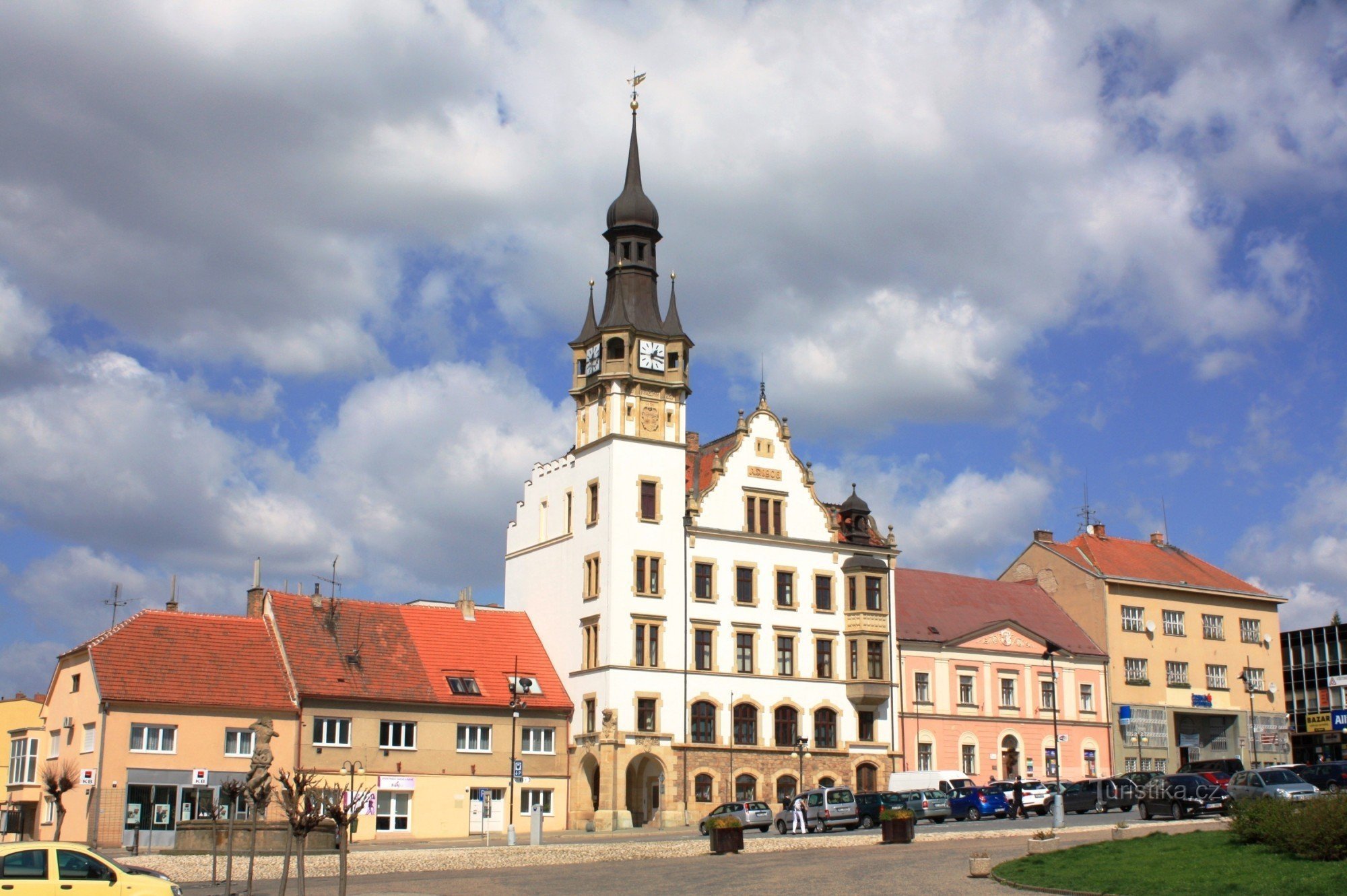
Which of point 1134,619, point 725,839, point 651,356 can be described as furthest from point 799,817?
point 1134,619

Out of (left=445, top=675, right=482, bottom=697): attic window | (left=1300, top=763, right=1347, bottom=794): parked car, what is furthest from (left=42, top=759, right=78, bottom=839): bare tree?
(left=1300, top=763, right=1347, bottom=794): parked car

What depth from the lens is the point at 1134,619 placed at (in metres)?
81.0

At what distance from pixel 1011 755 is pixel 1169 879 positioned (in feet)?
166

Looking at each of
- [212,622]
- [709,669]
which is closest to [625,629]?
[709,669]

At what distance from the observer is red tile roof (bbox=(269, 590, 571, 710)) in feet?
199

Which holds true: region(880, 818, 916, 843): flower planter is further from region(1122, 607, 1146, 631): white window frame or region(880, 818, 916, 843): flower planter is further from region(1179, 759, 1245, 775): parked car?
region(1122, 607, 1146, 631): white window frame

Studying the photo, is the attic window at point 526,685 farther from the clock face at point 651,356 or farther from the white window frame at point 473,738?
the clock face at point 651,356

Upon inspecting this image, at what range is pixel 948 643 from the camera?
2864 inches

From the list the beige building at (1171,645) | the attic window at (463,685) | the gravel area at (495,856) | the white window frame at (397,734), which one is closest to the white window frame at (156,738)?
the white window frame at (397,734)

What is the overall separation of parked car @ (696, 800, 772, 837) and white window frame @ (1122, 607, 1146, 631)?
32.9 m

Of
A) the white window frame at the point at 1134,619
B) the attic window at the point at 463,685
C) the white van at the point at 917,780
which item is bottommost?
the white van at the point at 917,780

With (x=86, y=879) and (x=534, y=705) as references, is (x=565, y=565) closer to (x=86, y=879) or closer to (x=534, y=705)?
(x=534, y=705)

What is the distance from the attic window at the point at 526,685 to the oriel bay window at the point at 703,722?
7.14m

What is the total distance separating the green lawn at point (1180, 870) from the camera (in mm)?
23984
